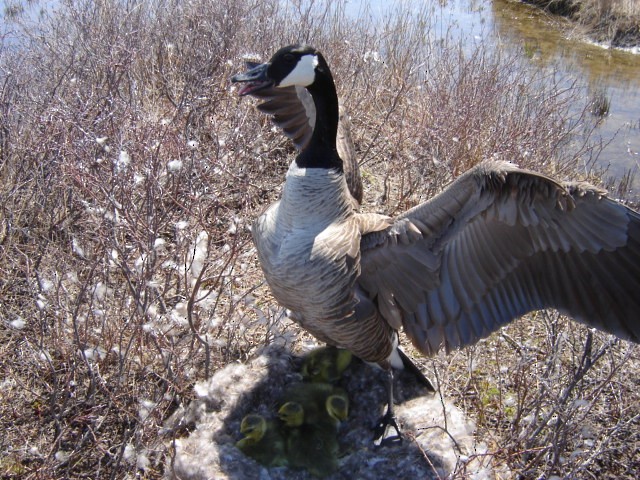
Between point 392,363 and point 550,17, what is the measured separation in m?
13.7

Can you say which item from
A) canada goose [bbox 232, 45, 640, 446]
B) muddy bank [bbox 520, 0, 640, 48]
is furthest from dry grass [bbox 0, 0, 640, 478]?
muddy bank [bbox 520, 0, 640, 48]

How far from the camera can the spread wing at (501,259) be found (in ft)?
8.93

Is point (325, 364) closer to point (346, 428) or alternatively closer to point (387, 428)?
point (346, 428)

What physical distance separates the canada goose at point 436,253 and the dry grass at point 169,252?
33 cm

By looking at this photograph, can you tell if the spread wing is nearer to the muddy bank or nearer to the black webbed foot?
the black webbed foot

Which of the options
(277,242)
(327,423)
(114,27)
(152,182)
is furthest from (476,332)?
(114,27)

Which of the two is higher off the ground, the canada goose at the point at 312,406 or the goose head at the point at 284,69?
the goose head at the point at 284,69

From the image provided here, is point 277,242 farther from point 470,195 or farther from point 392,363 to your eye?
point 392,363

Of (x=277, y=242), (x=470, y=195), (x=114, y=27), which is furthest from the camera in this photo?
(x=114, y=27)

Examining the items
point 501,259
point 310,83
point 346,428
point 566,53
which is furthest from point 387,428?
point 566,53

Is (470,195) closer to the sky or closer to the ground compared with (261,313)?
closer to the sky

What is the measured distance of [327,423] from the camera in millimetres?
3260

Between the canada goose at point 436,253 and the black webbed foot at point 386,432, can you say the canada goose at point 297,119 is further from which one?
the black webbed foot at point 386,432

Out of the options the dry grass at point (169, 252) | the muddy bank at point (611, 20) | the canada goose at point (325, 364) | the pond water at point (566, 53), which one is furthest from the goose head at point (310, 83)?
the muddy bank at point (611, 20)
